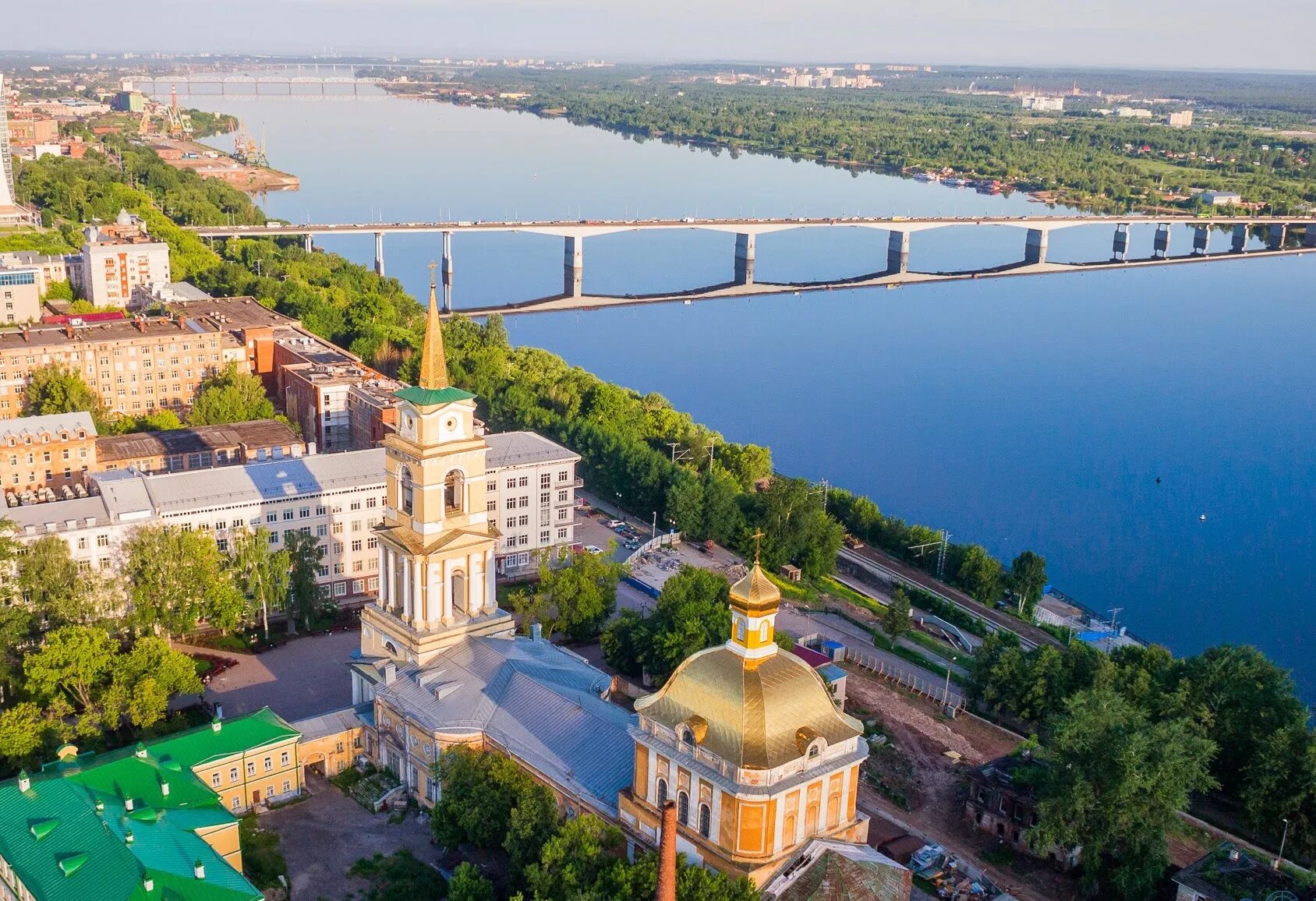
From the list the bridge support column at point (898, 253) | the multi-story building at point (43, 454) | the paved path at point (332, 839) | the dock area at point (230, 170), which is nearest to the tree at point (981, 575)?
the paved path at point (332, 839)

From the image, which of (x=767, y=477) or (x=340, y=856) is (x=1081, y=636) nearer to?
(x=767, y=477)

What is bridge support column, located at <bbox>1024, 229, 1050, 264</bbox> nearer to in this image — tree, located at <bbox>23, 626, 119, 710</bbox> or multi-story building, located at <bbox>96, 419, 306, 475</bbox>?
multi-story building, located at <bbox>96, 419, 306, 475</bbox>

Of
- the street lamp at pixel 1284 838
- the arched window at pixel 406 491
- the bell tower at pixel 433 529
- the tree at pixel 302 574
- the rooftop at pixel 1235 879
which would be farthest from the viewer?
the tree at pixel 302 574

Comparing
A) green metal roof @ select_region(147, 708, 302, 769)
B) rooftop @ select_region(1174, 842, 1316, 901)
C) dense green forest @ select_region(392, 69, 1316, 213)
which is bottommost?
rooftop @ select_region(1174, 842, 1316, 901)

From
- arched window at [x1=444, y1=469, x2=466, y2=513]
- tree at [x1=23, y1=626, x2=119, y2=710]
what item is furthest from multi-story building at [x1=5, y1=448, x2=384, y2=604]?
arched window at [x1=444, y1=469, x2=466, y2=513]

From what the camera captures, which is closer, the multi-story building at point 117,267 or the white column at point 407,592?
the white column at point 407,592

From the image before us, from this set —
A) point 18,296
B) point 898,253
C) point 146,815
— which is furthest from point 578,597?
point 898,253

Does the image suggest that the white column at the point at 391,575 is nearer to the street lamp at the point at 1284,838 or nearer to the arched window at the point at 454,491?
the arched window at the point at 454,491
